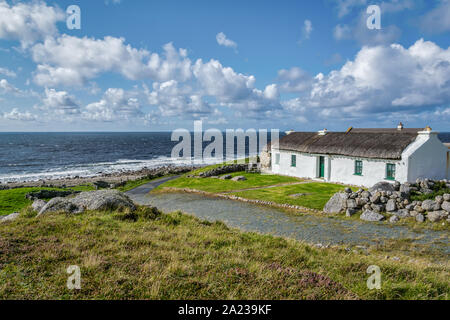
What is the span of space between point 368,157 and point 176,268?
2395 cm

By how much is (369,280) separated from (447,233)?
428 inches

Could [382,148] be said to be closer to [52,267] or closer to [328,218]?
[328,218]

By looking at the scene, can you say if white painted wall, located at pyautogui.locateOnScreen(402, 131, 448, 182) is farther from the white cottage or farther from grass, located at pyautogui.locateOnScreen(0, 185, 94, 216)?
grass, located at pyautogui.locateOnScreen(0, 185, 94, 216)

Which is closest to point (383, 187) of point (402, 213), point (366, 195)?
point (366, 195)

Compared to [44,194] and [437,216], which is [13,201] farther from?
[437,216]

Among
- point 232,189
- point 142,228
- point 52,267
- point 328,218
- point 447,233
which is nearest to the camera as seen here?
point 52,267

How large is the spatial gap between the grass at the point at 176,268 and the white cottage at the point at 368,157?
60.2 ft

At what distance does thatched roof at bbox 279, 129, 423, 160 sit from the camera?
24.1 metres

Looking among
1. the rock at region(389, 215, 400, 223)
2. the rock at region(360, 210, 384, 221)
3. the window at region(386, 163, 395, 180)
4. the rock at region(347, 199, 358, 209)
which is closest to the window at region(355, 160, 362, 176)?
the window at region(386, 163, 395, 180)

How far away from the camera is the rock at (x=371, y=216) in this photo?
53.5 feet

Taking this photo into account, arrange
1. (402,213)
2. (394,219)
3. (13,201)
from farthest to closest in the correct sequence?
1. (13,201)
2. (402,213)
3. (394,219)

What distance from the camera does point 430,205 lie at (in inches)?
635

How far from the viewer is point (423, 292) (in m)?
6.04
